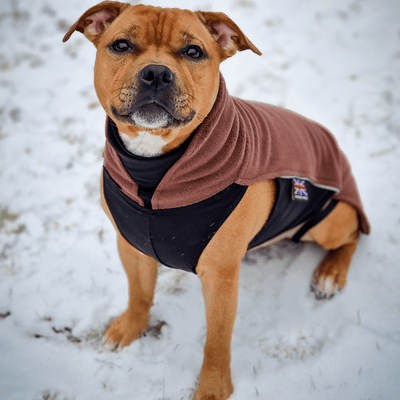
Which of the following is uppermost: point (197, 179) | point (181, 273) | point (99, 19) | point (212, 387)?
point (99, 19)

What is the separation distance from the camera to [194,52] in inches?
67.7

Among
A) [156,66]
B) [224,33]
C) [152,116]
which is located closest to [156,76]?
[156,66]

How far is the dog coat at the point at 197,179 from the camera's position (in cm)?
168

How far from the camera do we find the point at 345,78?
4531mm

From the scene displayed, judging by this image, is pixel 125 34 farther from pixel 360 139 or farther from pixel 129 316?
pixel 360 139

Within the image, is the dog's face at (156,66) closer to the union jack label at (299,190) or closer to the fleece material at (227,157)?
the fleece material at (227,157)

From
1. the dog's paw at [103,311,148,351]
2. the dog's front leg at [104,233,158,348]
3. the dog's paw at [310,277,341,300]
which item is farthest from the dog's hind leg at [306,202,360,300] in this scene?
the dog's paw at [103,311,148,351]

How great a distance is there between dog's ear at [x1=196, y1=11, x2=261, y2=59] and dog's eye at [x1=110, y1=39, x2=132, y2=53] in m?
0.49

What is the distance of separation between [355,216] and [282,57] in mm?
3090

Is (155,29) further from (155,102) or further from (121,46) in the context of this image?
(155,102)

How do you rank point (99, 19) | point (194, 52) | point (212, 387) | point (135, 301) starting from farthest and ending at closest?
point (135, 301), point (212, 387), point (99, 19), point (194, 52)

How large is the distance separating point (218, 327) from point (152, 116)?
137 cm

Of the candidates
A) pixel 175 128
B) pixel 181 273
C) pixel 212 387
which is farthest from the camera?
pixel 181 273

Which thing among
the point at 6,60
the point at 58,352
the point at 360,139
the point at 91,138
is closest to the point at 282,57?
the point at 360,139
